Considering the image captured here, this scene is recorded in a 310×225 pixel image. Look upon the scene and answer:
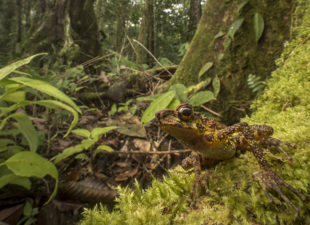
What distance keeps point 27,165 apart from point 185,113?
5.25ft

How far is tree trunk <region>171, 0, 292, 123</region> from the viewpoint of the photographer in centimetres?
336

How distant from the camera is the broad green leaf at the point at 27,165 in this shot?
1866 mm

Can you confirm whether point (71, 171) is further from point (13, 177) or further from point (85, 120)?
point (85, 120)

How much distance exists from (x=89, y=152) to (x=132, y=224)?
2.57m

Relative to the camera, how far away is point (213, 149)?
5.66ft

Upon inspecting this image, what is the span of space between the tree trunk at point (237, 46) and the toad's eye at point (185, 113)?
7.49 ft

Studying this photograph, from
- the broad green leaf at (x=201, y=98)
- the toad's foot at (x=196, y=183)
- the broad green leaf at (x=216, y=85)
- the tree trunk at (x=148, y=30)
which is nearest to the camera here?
the toad's foot at (x=196, y=183)

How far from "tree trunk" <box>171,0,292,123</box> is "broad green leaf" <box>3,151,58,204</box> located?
307cm

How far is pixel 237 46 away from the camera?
3658mm

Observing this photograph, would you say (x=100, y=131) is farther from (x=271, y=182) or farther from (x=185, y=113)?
(x=271, y=182)

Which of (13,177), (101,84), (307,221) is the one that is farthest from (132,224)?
(101,84)

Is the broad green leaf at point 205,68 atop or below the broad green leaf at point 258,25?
below

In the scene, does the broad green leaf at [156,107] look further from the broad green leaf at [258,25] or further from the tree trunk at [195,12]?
the tree trunk at [195,12]

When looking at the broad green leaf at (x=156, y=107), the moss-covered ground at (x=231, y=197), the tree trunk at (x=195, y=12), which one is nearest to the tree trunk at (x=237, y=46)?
the broad green leaf at (x=156, y=107)
